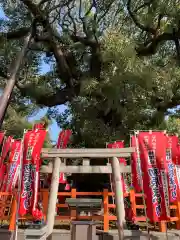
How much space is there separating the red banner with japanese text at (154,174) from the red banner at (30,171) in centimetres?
230

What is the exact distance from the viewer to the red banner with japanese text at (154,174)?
5691mm

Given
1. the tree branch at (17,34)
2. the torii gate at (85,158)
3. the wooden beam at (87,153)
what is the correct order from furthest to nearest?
the tree branch at (17,34) → the wooden beam at (87,153) → the torii gate at (85,158)

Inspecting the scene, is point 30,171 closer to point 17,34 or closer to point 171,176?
point 171,176

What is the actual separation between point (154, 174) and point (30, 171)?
2.68 meters

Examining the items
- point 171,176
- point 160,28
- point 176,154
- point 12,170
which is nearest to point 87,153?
point 171,176

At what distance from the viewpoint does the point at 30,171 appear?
6270 millimetres

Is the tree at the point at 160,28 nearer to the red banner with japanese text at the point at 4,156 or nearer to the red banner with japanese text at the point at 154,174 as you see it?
the red banner with japanese text at the point at 154,174

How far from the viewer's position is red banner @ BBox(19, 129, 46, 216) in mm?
6082

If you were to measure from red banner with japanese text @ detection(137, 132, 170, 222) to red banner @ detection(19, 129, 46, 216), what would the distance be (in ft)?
7.54

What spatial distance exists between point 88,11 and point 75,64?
2.40 m

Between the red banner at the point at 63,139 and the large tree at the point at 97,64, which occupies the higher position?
the large tree at the point at 97,64

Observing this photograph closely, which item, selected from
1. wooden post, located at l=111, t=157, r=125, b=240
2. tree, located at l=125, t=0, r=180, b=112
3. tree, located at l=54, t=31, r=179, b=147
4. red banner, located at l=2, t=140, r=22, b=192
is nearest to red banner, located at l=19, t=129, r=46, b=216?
red banner, located at l=2, t=140, r=22, b=192

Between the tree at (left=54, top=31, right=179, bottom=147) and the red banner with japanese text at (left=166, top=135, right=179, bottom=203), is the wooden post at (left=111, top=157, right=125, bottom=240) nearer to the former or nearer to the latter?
the red banner with japanese text at (left=166, top=135, right=179, bottom=203)

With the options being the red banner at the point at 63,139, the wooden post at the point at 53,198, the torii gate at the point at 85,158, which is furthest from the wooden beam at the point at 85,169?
the red banner at the point at 63,139
